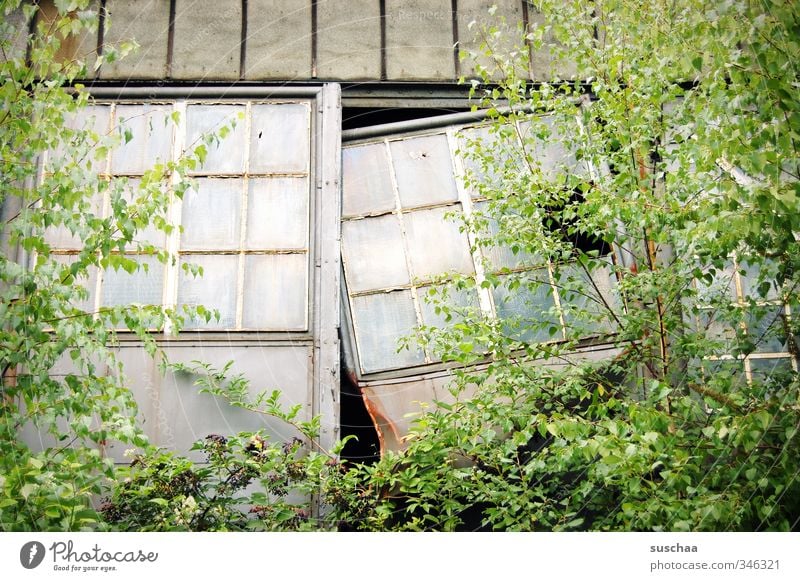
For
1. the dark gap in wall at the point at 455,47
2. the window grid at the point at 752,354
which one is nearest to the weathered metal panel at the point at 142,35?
the dark gap in wall at the point at 455,47

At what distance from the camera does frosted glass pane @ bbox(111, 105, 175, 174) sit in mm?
3367

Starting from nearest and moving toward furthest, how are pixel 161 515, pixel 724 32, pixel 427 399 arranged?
pixel 724 32
pixel 161 515
pixel 427 399

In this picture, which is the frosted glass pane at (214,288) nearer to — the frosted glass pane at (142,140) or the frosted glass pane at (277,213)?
the frosted glass pane at (277,213)

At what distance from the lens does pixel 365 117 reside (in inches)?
141

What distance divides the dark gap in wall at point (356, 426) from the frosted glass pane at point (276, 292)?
30cm

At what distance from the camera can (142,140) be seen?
11.2 feet

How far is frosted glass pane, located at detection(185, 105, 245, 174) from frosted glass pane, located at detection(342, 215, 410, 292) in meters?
0.51

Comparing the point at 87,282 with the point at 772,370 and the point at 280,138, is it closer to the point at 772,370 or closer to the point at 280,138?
the point at 280,138

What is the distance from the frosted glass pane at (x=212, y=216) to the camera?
329cm

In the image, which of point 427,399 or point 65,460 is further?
point 427,399

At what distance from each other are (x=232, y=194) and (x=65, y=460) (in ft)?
4.10

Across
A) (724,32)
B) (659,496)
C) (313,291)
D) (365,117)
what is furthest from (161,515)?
(724,32)
